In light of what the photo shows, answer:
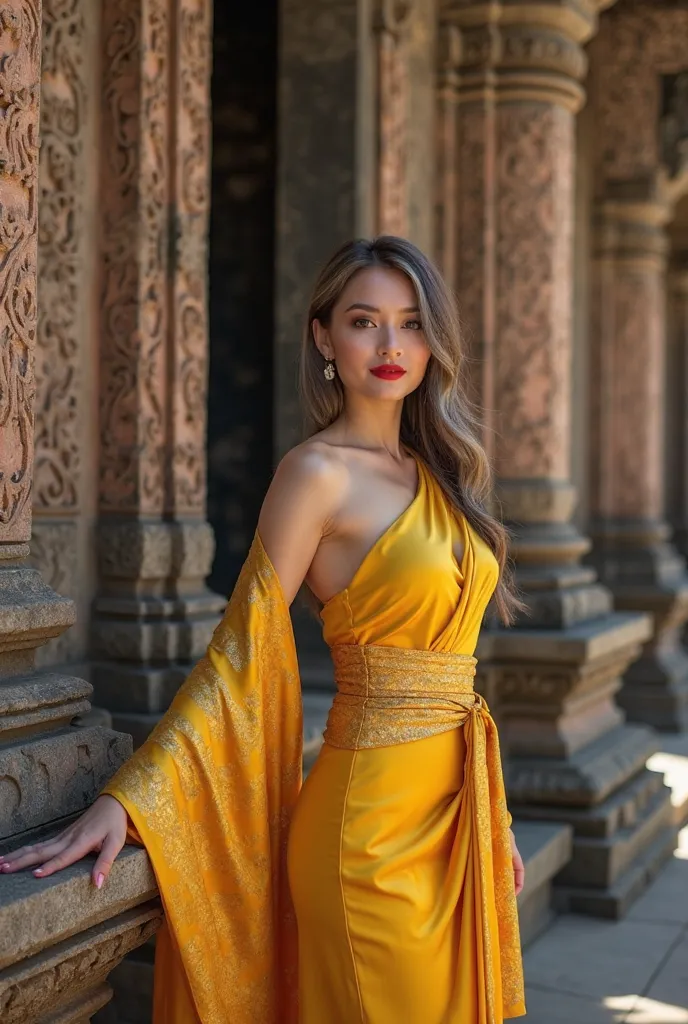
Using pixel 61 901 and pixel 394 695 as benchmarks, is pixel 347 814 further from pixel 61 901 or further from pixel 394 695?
pixel 61 901

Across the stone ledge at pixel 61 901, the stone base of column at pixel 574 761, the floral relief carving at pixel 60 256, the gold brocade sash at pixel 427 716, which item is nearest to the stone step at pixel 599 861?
the stone base of column at pixel 574 761

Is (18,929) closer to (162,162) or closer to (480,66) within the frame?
(162,162)

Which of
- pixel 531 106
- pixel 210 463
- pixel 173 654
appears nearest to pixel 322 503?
pixel 173 654

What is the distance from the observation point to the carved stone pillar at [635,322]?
7977 mm

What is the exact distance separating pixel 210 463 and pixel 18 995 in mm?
3566

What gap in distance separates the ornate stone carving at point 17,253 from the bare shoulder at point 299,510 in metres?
0.42

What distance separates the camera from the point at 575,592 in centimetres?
545

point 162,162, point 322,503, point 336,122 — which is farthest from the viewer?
point 336,122

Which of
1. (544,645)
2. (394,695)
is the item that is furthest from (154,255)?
(544,645)

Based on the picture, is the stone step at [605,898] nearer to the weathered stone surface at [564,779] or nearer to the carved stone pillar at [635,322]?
the weathered stone surface at [564,779]

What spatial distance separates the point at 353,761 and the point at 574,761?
10.1 feet

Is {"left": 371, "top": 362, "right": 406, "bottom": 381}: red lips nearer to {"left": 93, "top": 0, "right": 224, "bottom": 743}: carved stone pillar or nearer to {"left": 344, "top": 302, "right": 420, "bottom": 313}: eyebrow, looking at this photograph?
{"left": 344, "top": 302, "right": 420, "bottom": 313}: eyebrow

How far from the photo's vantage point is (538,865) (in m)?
4.57

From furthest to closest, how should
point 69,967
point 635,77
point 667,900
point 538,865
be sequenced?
point 635,77 → point 667,900 → point 538,865 → point 69,967
